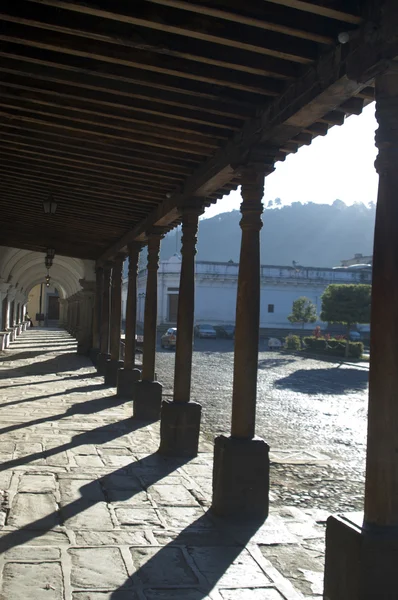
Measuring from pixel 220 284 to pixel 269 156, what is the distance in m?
41.9

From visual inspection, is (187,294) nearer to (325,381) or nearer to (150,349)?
(150,349)

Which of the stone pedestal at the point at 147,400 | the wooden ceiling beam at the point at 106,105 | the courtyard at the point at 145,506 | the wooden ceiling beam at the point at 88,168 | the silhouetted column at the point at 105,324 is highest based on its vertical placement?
the wooden ceiling beam at the point at 106,105

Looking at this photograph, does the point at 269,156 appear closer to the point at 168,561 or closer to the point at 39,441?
the point at 168,561

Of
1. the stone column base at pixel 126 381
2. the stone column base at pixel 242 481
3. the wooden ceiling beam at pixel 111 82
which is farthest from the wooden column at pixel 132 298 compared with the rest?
the wooden ceiling beam at pixel 111 82

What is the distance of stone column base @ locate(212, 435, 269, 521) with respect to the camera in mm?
5277

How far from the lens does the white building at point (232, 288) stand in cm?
4716

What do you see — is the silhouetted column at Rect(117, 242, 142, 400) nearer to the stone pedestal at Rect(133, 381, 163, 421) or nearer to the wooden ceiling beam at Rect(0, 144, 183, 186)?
the stone pedestal at Rect(133, 381, 163, 421)

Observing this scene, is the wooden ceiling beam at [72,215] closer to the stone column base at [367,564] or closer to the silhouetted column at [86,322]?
the stone column base at [367,564]

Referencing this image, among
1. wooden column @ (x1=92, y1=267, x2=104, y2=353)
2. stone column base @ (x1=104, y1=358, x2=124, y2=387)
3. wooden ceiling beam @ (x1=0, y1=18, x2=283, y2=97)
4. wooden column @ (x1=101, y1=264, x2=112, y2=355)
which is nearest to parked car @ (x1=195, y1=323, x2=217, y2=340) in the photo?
wooden column @ (x1=92, y1=267, x2=104, y2=353)

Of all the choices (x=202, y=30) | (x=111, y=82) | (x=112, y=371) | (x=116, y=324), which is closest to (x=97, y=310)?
(x=112, y=371)

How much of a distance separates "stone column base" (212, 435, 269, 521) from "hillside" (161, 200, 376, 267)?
12013cm

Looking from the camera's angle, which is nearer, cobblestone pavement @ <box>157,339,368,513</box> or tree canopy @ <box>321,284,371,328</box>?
cobblestone pavement @ <box>157,339,368,513</box>

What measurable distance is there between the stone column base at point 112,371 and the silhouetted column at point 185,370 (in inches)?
238

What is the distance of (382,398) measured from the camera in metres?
3.47
